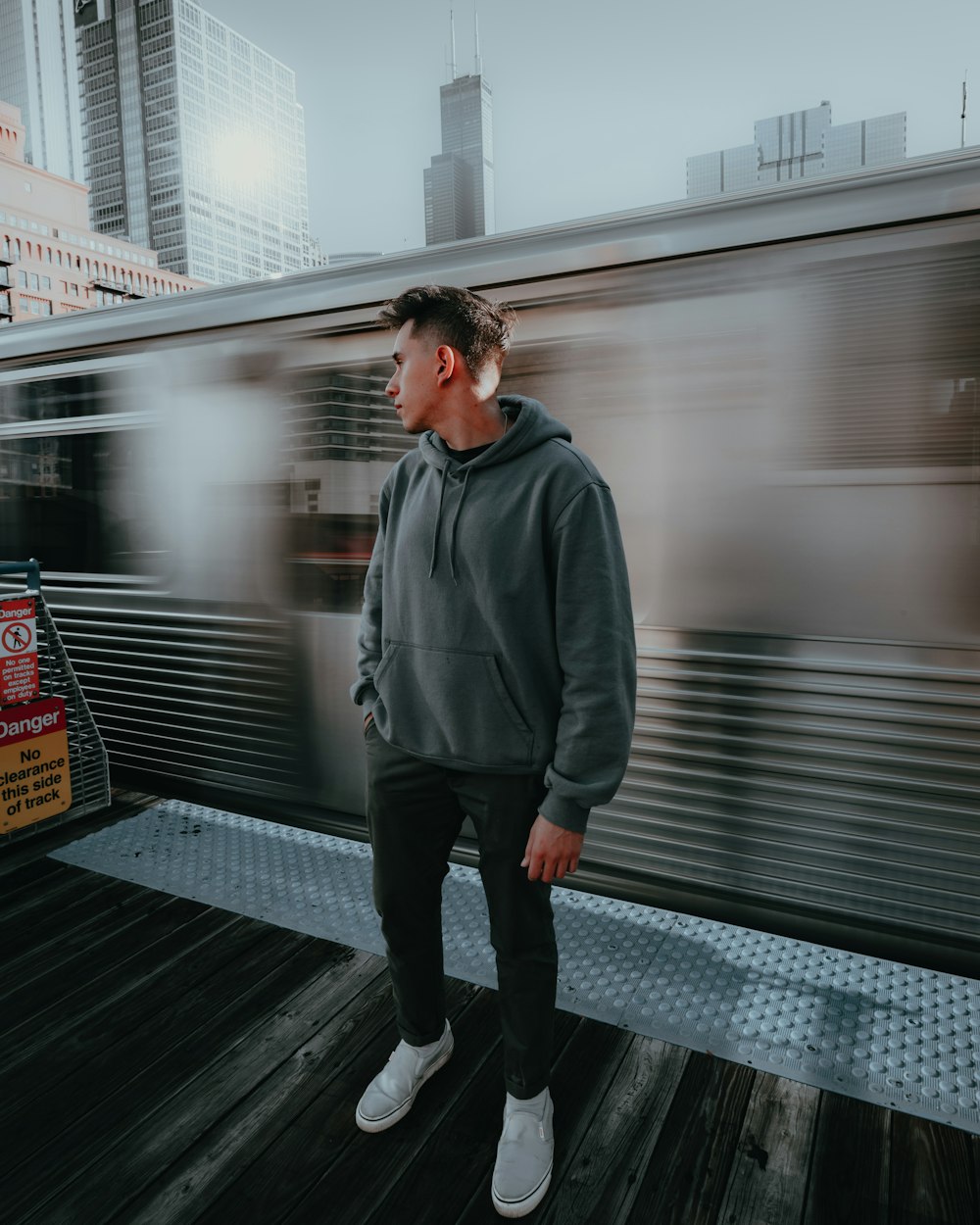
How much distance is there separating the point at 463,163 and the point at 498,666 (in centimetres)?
10623

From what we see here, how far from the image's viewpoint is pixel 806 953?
237 cm

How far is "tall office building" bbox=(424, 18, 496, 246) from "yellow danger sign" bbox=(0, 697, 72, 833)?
52.3 metres

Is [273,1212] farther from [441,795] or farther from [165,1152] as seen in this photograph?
[441,795]

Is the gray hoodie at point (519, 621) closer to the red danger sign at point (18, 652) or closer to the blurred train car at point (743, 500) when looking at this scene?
the blurred train car at point (743, 500)

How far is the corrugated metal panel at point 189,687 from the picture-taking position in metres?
3.21

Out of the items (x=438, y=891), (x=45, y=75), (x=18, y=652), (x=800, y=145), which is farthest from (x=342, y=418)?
(x=45, y=75)

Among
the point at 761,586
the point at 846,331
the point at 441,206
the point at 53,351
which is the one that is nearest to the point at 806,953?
the point at 761,586

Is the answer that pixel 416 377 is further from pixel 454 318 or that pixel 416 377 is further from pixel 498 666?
pixel 498 666

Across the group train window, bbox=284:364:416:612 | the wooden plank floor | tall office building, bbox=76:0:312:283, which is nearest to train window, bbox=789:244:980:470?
train window, bbox=284:364:416:612

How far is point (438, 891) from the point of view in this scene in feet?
5.93

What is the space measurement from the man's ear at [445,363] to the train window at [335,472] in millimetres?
1212

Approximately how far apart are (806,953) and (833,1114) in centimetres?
60

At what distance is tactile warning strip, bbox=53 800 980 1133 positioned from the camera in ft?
6.45

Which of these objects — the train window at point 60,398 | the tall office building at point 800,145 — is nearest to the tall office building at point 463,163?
the tall office building at point 800,145
